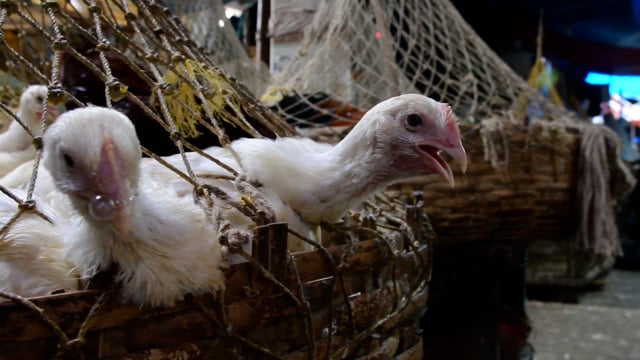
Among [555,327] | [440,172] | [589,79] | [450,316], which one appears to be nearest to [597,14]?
[589,79]

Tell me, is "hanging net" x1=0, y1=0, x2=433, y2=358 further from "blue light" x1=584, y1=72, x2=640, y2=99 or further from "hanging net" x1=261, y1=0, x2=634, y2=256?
"blue light" x1=584, y1=72, x2=640, y2=99

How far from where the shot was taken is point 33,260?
423 millimetres

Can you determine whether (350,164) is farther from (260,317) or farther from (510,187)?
(510,187)

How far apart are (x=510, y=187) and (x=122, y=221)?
1047 millimetres

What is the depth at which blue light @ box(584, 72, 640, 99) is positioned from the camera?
155 inches

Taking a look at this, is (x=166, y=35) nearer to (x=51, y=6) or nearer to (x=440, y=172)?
(x=51, y=6)

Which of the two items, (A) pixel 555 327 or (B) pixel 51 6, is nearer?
(B) pixel 51 6

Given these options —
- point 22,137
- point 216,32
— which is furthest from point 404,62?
point 22,137

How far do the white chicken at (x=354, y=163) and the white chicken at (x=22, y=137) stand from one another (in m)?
0.45

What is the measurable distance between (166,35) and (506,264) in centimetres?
121

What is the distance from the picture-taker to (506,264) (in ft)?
5.22

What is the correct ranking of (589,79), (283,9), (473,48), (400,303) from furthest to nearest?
1. (589,79)
2. (283,9)
3. (473,48)
4. (400,303)

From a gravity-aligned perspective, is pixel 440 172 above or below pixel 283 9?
below

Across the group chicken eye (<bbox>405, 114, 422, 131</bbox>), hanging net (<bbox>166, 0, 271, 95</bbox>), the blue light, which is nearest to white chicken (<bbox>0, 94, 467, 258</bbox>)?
chicken eye (<bbox>405, 114, 422, 131</bbox>)
